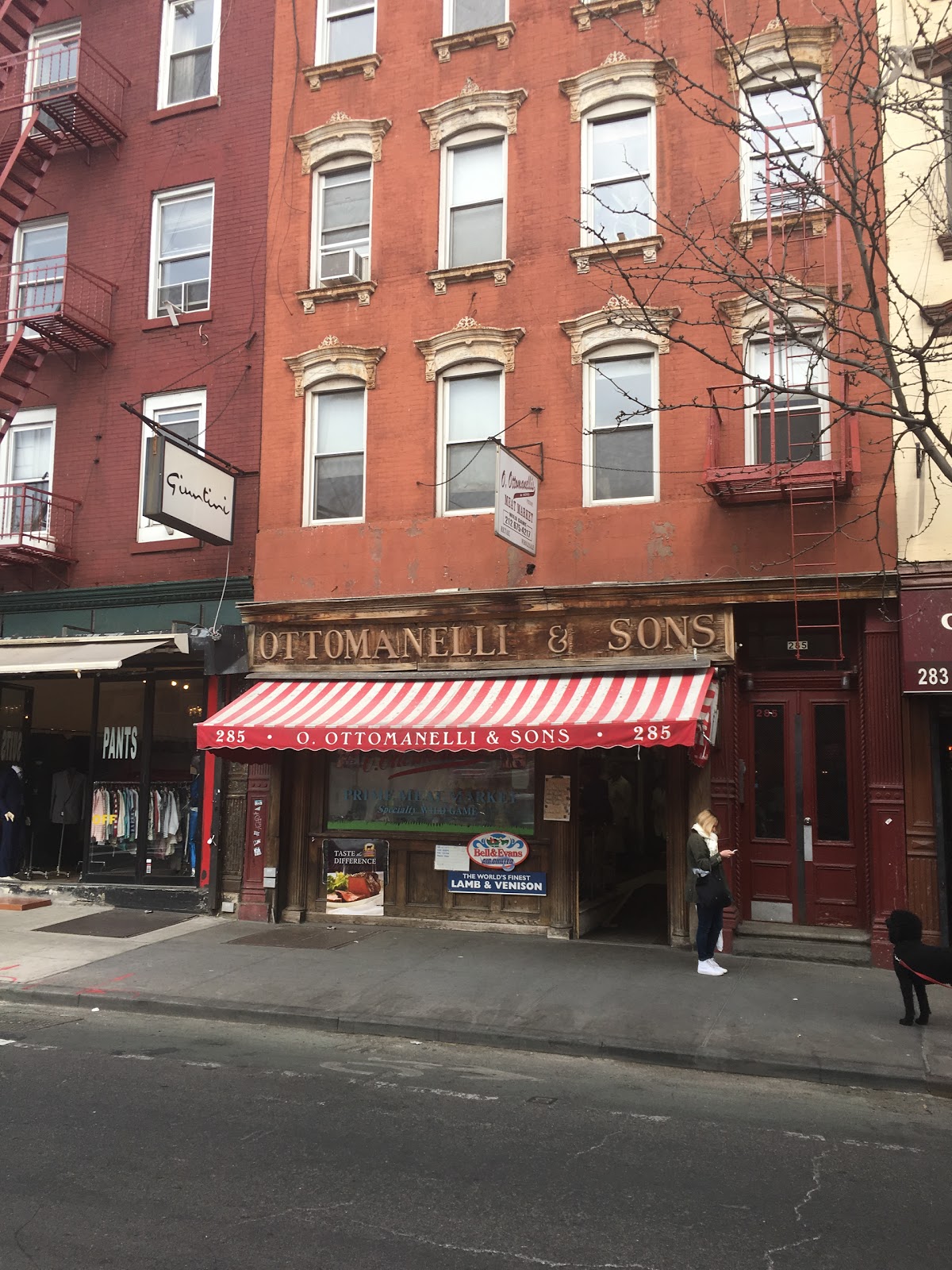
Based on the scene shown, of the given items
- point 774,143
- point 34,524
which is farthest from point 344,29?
point 34,524

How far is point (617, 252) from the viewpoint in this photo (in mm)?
12461

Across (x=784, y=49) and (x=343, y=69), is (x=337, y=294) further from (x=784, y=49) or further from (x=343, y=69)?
(x=784, y=49)

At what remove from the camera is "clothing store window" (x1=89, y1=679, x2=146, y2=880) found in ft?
47.5

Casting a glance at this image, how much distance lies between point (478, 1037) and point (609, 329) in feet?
27.5

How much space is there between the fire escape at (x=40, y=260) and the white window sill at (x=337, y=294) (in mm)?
3528

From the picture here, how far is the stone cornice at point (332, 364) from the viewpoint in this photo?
44.6 feet

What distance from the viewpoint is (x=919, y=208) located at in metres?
11.0

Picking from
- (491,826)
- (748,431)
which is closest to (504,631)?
(491,826)

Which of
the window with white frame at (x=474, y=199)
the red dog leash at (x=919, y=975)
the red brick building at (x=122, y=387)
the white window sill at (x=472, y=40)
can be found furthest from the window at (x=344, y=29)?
the red dog leash at (x=919, y=975)

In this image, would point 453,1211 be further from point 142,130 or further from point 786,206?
point 142,130

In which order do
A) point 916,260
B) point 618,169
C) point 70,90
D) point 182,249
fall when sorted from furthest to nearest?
point 70,90 → point 182,249 → point 618,169 → point 916,260

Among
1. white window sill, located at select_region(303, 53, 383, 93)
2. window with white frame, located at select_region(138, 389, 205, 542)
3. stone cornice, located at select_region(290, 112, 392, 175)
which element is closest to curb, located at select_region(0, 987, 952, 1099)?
window with white frame, located at select_region(138, 389, 205, 542)

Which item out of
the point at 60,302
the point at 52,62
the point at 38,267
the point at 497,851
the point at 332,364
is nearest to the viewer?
the point at 497,851

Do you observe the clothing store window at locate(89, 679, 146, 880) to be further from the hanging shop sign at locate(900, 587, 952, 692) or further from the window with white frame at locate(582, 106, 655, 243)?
the hanging shop sign at locate(900, 587, 952, 692)
